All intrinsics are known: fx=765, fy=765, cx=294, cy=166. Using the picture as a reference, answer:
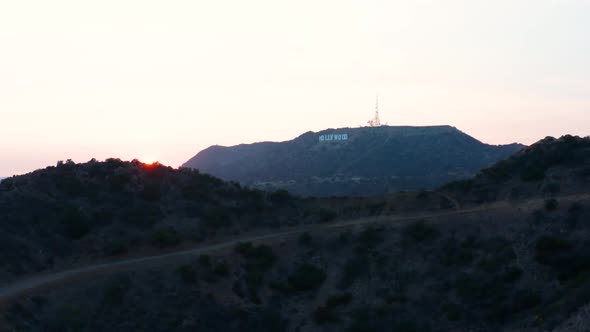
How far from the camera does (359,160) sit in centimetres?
11769

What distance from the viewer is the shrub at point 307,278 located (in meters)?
36.1

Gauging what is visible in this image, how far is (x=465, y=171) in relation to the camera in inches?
4094

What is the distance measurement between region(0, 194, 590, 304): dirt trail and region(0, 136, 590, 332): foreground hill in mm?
240

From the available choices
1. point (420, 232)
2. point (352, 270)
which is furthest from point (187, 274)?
point (420, 232)

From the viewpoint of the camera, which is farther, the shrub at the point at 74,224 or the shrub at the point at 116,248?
the shrub at the point at 74,224

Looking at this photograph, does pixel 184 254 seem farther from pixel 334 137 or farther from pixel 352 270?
pixel 334 137

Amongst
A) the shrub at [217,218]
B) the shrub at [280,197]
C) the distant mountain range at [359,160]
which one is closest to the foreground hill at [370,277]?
the shrub at [217,218]

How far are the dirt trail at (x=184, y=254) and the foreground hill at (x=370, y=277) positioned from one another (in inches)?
9.4

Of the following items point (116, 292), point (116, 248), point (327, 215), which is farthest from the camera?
point (327, 215)

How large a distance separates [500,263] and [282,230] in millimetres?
14117

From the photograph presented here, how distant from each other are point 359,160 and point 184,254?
81.0 m

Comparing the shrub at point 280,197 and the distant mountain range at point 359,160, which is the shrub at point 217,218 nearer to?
the shrub at point 280,197

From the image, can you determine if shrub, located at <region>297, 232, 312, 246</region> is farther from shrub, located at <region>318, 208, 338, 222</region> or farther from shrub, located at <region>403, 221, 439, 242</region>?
shrub, located at <region>318, 208, 338, 222</region>

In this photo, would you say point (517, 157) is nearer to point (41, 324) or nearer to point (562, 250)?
point (562, 250)
